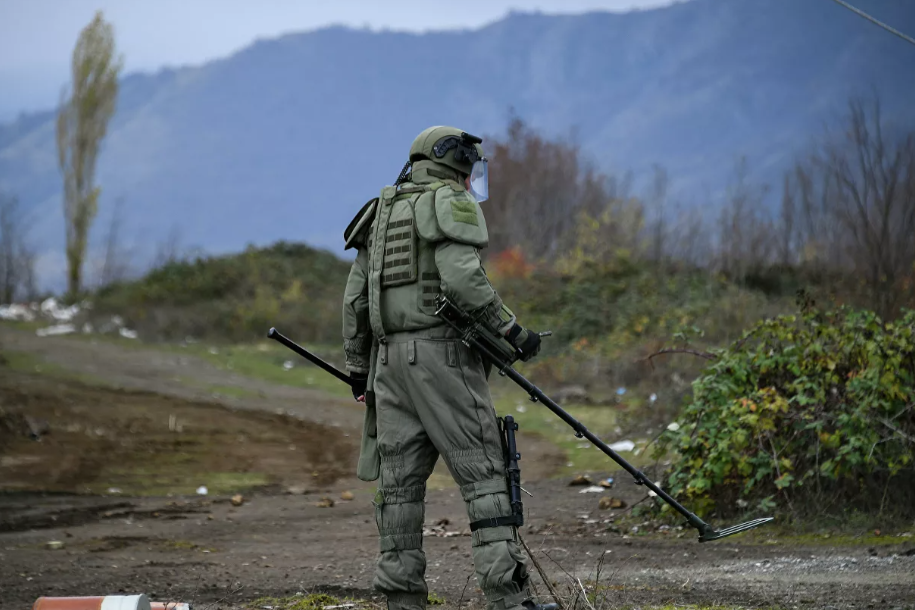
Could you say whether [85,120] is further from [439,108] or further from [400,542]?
[439,108]

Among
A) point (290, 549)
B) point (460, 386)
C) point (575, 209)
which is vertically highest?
point (575, 209)

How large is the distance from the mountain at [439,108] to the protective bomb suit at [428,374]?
436 feet

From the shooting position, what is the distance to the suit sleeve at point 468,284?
4.40 meters

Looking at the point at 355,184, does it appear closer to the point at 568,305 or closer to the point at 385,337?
the point at 568,305

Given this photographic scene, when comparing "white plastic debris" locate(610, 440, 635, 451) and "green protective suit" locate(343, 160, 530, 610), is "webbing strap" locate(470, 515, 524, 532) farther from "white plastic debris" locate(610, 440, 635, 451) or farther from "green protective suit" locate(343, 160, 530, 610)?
"white plastic debris" locate(610, 440, 635, 451)

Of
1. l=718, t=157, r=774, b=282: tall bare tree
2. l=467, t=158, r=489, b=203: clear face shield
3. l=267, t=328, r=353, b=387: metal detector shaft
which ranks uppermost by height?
l=718, t=157, r=774, b=282: tall bare tree

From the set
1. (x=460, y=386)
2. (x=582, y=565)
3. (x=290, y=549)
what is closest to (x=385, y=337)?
Result: (x=460, y=386)

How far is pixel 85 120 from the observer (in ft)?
103

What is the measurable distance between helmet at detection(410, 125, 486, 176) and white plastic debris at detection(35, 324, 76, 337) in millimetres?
18206

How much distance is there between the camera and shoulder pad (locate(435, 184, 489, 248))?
4.42 m

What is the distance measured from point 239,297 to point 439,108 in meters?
152

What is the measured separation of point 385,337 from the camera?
4676mm

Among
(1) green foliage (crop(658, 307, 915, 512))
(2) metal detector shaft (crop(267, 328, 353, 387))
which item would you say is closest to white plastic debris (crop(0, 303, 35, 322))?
(1) green foliage (crop(658, 307, 915, 512))

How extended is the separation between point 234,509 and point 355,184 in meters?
157
